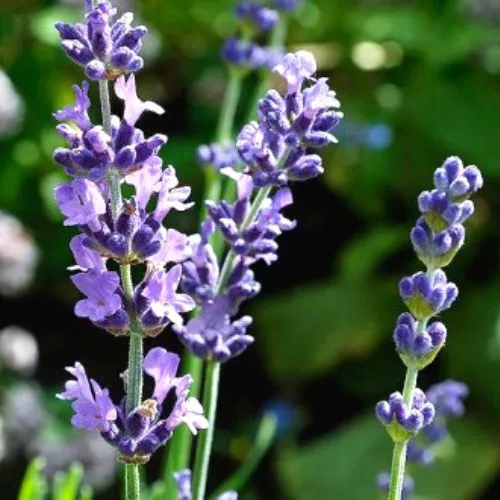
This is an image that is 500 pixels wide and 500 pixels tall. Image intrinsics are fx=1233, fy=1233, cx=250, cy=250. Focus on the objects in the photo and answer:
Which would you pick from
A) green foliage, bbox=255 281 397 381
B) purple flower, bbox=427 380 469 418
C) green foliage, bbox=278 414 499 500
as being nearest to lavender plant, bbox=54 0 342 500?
purple flower, bbox=427 380 469 418

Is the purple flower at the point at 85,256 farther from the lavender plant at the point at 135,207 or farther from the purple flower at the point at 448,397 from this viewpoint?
the purple flower at the point at 448,397

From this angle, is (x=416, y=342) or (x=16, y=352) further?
(x=16, y=352)

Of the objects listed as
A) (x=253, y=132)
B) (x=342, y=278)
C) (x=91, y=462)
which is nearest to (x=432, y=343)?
(x=253, y=132)

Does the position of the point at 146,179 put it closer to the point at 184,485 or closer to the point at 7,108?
the point at 184,485

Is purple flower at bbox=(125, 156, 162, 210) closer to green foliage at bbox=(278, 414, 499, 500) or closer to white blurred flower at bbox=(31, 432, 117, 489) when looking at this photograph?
white blurred flower at bbox=(31, 432, 117, 489)

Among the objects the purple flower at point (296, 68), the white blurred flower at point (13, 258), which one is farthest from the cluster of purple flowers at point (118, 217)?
the white blurred flower at point (13, 258)

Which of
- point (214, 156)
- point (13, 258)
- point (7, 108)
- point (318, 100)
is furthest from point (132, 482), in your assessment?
point (7, 108)

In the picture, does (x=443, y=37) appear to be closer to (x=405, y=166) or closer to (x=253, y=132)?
(x=405, y=166)
